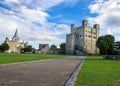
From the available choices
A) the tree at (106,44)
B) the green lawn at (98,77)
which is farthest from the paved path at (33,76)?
the tree at (106,44)

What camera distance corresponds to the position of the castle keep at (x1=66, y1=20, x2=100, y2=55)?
382ft

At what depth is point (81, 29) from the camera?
11888cm

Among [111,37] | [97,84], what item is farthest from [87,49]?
[97,84]

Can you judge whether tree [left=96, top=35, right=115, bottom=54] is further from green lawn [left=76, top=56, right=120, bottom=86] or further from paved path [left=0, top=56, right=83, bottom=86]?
paved path [left=0, top=56, right=83, bottom=86]

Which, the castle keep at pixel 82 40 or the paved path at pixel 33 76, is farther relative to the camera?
the castle keep at pixel 82 40

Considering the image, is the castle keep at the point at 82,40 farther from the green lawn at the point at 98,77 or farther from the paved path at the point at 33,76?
the paved path at the point at 33,76

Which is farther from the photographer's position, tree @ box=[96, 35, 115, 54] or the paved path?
tree @ box=[96, 35, 115, 54]

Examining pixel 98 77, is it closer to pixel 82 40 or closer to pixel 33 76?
pixel 33 76

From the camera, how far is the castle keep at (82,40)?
116m

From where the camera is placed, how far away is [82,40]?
382 ft

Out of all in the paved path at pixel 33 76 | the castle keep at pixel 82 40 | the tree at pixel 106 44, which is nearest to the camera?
the paved path at pixel 33 76

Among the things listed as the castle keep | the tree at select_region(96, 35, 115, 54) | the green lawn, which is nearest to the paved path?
the green lawn

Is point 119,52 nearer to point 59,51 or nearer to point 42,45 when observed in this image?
point 59,51

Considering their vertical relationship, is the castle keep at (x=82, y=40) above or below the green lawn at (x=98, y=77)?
above
